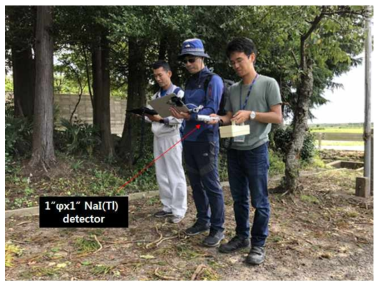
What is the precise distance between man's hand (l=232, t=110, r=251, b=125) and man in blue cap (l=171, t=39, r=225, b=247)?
444 millimetres

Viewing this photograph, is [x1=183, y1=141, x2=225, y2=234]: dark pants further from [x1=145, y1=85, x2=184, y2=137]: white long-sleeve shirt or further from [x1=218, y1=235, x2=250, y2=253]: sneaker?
[x1=145, y1=85, x2=184, y2=137]: white long-sleeve shirt

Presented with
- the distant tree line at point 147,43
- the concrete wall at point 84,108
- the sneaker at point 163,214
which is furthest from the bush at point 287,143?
the sneaker at point 163,214

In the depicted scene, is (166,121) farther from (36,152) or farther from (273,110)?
(36,152)

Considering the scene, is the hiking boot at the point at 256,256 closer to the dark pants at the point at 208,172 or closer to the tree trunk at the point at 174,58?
the dark pants at the point at 208,172

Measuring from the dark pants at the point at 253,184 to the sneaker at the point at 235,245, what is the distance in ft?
0.53

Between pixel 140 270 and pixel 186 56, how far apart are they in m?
1.93

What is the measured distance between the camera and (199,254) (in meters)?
2.98

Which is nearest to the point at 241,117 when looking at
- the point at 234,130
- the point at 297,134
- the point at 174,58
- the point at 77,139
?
the point at 234,130

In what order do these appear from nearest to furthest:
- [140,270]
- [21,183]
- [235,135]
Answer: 1. [235,135]
2. [140,270]
3. [21,183]

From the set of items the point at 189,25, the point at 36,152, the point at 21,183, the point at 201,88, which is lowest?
the point at 21,183

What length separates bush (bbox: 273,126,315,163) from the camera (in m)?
8.70

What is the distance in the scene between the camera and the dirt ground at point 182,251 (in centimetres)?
269

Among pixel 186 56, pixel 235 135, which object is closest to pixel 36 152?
pixel 186 56

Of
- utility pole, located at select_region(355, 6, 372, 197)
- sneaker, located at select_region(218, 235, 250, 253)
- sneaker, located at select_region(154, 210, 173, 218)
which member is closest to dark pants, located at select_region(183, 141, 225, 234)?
sneaker, located at select_region(218, 235, 250, 253)
